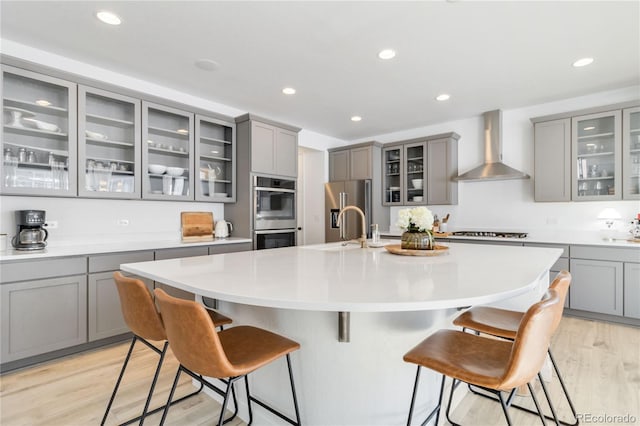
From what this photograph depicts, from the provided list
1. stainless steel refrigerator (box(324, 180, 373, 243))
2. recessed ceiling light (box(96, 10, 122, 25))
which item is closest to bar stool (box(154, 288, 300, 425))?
recessed ceiling light (box(96, 10, 122, 25))

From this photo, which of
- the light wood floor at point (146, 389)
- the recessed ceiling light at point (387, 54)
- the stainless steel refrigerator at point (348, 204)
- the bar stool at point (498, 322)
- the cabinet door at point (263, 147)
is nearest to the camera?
the bar stool at point (498, 322)

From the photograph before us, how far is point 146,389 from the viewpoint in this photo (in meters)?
2.02

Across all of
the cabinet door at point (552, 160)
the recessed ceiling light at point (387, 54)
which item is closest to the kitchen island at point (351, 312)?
the recessed ceiling light at point (387, 54)

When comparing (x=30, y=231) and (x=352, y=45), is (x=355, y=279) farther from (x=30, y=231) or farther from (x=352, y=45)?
(x=30, y=231)

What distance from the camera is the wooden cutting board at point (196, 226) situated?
374 centimetres

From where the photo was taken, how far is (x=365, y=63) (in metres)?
2.89

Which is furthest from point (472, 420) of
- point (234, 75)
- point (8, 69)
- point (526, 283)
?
point (8, 69)

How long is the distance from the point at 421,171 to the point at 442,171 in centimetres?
34

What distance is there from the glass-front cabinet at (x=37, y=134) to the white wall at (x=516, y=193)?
15.0ft

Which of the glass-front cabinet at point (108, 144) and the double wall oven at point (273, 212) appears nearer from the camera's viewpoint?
the glass-front cabinet at point (108, 144)

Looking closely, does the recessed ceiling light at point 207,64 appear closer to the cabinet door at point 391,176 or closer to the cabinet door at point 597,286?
the cabinet door at point 391,176

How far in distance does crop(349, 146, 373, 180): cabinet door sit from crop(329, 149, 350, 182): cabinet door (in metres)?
0.08

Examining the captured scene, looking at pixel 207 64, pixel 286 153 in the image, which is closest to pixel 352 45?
pixel 207 64

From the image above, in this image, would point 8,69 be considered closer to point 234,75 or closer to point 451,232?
point 234,75
